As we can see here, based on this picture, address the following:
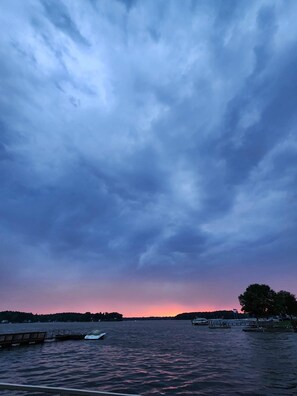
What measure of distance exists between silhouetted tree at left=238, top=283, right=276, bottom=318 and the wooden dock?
99.6 metres

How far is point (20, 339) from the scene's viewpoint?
69.9m

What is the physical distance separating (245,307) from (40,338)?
102 m

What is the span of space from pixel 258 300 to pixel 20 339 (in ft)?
353

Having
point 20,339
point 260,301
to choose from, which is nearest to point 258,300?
point 260,301

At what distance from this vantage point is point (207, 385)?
86.5 feet

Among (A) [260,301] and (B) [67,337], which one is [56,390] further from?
(A) [260,301]

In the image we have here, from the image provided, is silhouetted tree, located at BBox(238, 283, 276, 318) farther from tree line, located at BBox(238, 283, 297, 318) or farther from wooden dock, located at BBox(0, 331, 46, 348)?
wooden dock, located at BBox(0, 331, 46, 348)

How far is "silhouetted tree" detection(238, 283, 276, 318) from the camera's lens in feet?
468

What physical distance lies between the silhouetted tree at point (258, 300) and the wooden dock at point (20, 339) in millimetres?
99603

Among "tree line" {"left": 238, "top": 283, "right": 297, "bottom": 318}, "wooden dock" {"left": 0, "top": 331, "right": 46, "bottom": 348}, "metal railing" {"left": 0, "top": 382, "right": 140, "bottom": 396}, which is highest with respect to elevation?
"tree line" {"left": 238, "top": 283, "right": 297, "bottom": 318}

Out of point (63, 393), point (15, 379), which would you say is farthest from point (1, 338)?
point (63, 393)

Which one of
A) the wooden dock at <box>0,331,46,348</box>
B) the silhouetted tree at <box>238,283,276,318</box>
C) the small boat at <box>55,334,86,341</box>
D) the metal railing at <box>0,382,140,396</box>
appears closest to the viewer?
the metal railing at <box>0,382,140,396</box>

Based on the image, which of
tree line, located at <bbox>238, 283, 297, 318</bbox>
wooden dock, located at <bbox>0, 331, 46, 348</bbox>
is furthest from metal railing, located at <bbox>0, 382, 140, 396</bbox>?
tree line, located at <bbox>238, 283, 297, 318</bbox>

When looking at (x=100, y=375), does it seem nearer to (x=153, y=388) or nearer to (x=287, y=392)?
Result: (x=153, y=388)
